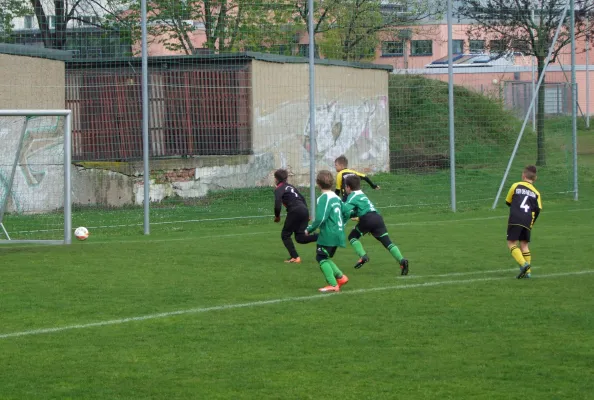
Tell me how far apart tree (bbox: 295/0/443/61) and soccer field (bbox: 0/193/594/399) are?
31.1 ft

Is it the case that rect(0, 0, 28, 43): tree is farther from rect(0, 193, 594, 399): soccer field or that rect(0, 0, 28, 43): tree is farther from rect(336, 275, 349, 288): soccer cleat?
rect(336, 275, 349, 288): soccer cleat

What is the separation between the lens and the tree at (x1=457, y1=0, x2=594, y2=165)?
2453cm

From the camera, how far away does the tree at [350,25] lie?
24.3 metres

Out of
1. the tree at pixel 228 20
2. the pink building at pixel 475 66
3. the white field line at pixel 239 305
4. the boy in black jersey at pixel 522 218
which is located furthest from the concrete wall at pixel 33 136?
the boy in black jersey at pixel 522 218

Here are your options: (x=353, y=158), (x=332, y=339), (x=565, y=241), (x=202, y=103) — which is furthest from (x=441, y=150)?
(x=332, y=339)

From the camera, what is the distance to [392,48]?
94.1 ft

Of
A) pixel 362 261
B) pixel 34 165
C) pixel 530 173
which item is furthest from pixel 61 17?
pixel 530 173

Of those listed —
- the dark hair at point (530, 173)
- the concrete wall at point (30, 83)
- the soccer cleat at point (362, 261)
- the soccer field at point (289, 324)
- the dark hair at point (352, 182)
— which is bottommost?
the soccer field at point (289, 324)

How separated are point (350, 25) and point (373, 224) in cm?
1478

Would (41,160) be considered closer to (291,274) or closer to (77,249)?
(77,249)

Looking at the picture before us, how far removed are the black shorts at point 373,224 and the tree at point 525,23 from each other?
1264 centimetres

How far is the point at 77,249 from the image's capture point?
14633 millimetres

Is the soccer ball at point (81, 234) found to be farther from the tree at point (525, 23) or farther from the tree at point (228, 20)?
the tree at point (525, 23)

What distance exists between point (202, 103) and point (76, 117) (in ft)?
8.65
